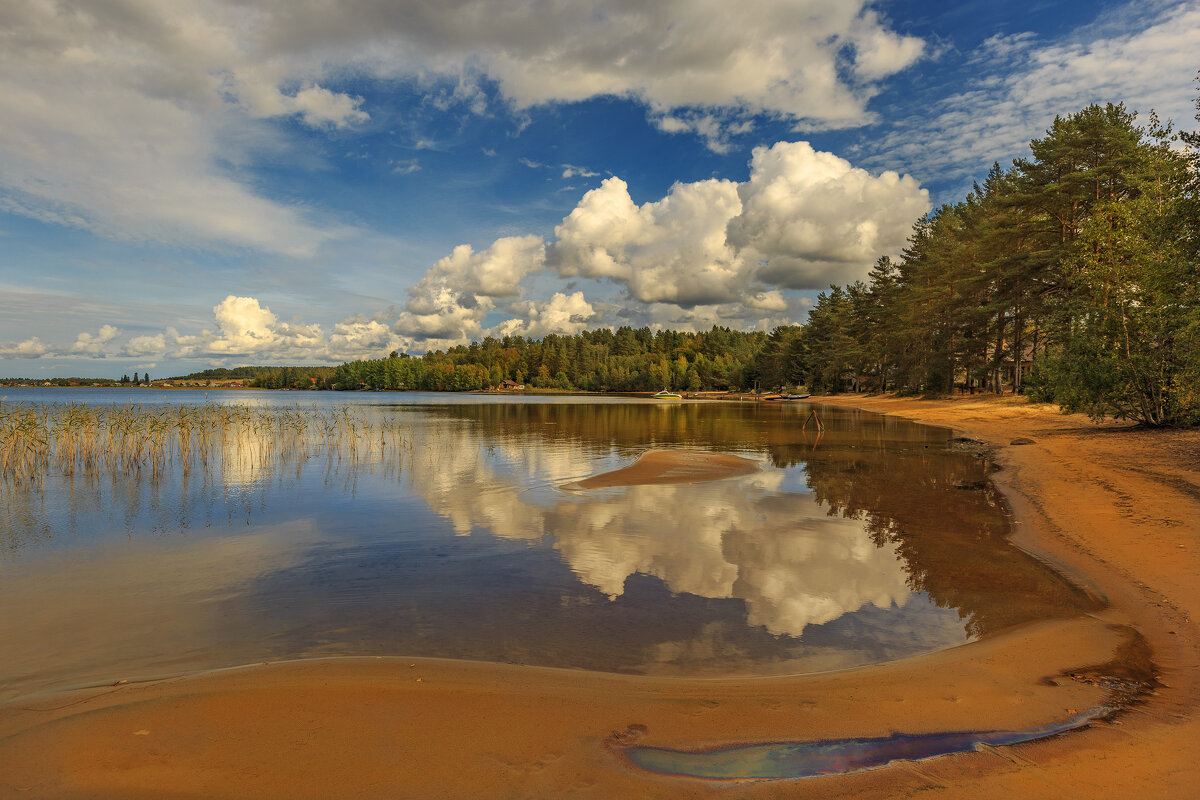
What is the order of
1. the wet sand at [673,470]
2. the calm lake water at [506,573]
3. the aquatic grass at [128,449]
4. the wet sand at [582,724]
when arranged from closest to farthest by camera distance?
the wet sand at [582,724], the calm lake water at [506,573], the wet sand at [673,470], the aquatic grass at [128,449]

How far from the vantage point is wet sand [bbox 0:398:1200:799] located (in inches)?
173

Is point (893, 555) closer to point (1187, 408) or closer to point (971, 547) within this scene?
point (971, 547)

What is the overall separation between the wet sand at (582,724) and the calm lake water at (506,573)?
2.09 ft

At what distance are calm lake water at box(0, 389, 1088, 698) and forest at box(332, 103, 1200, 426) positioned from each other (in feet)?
34.6

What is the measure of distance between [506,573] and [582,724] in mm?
5100

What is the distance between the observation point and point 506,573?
1017cm

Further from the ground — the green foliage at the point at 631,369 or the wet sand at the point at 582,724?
the green foliage at the point at 631,369

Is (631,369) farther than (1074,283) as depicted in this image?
Yes

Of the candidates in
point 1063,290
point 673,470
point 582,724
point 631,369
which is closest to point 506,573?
point 582,724

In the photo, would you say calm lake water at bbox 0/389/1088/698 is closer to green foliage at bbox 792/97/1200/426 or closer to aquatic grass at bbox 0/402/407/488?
aquatic grass at bbox 0/402/407/488

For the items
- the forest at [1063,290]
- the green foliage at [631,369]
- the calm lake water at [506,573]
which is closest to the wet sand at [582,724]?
the calm lake water at [506,573]

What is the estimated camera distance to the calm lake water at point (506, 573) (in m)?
7.27

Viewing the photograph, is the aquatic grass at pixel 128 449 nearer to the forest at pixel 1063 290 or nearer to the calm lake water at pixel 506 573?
the calm lake water at pixel 506 573

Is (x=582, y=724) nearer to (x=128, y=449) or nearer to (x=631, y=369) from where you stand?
(x=128, y=449)
